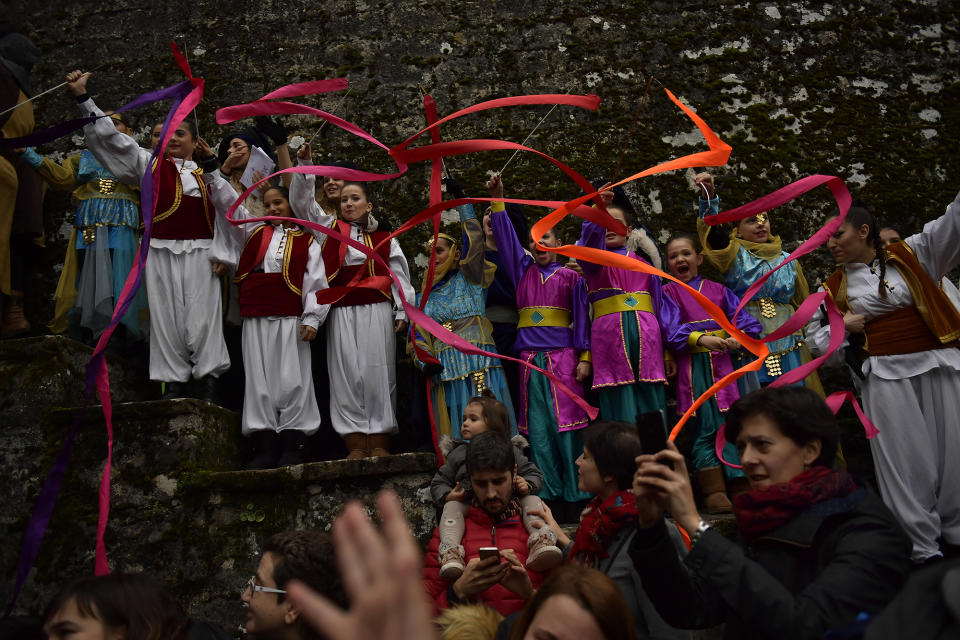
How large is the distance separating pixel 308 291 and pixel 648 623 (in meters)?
2.75

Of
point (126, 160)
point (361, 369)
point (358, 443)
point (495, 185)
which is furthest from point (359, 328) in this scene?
point (126, 160)

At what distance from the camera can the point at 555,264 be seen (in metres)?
4.73

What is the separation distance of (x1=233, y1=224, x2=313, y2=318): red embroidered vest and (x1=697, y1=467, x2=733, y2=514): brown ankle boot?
2.28 meters

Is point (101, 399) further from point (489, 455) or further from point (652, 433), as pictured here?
point (652, 433)

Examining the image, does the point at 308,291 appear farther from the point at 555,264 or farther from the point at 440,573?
the point at 440,573

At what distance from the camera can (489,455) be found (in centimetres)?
301

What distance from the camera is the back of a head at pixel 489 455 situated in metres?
3.00

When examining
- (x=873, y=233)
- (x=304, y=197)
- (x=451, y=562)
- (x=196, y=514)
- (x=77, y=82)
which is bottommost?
(x=451, y=562)

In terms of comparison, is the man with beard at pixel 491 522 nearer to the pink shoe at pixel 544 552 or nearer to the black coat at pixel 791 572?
the pink shoe at pixel 544 552

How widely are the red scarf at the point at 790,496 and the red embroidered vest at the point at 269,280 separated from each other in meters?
2.94

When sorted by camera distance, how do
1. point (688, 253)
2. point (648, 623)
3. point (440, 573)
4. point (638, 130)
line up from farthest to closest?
point (638, 130), point (688, 253), point (440, 573), point (648, 623)

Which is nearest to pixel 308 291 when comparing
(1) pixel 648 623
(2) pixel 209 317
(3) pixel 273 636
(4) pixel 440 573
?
(2) pixel 209 317

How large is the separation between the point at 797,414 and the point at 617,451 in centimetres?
68

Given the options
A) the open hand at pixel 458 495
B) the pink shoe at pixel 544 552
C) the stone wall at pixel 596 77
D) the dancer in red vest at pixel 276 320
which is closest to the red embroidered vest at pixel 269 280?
the dancer in red vest at pixel 276 320
